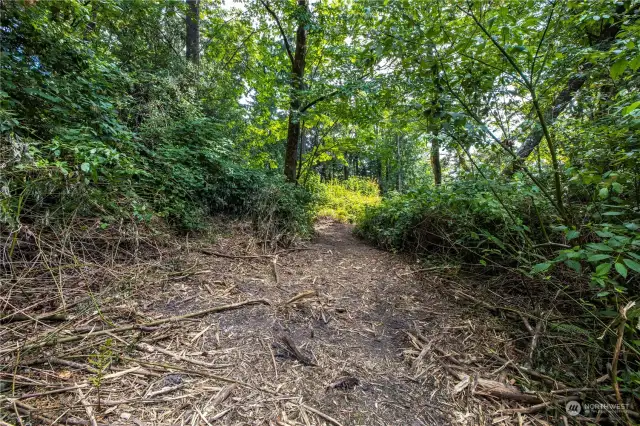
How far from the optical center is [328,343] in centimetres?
176

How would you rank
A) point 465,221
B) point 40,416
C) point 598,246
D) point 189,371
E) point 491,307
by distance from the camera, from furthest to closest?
point 465,221 → point 491,307 → point 189,371 → point 598,246 → point 40,416

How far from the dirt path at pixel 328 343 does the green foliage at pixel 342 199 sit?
13.4 feet

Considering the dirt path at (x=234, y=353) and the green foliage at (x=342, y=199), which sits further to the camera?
the green foliage at (x=342, y=199)

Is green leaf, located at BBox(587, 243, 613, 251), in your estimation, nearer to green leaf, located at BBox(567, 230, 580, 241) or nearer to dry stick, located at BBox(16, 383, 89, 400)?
green leaf, located at BBox(567, 230, 580, 241)

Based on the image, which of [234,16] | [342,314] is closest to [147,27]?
[234,16]

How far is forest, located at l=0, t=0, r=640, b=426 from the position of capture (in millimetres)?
1269

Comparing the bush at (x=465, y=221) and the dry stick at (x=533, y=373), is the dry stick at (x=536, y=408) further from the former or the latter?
the bush at (x=465, y=221)

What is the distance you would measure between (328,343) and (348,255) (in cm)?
219

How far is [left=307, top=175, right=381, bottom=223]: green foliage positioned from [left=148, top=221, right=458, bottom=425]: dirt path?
4073 millimetres

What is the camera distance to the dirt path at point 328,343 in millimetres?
1271

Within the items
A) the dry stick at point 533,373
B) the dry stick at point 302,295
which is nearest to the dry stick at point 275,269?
the dry stick at point 302,295

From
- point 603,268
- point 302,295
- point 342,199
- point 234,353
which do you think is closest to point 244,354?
point 234,353

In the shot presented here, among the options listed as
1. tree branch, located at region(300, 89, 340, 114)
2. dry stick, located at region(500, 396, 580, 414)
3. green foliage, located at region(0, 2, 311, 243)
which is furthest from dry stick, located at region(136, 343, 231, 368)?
tree branch, located at region(300, 89, 340, 114)

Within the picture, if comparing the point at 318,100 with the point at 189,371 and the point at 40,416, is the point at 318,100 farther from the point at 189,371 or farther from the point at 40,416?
the point at 40,416
